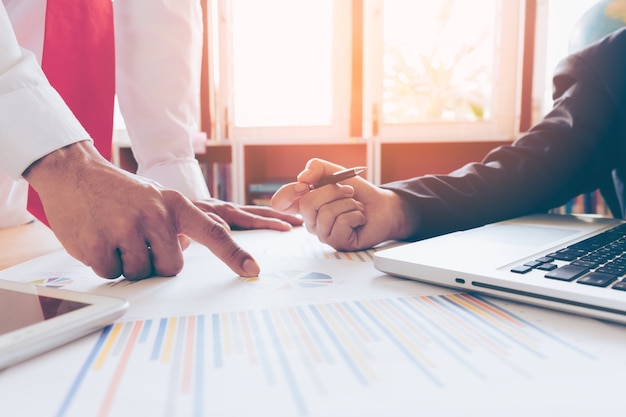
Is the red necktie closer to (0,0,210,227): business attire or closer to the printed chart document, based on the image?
(0,0,210,227): business attire

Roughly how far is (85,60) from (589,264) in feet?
3.06

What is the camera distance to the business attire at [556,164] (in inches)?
26.9

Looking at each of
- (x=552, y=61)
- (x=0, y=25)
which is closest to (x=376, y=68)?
(x=552, y=61)

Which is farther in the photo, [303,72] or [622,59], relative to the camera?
[303,72]

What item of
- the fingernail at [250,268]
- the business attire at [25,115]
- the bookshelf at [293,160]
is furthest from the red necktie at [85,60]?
the bookshelf at [293,160]

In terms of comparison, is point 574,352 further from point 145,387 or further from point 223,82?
point 223,82

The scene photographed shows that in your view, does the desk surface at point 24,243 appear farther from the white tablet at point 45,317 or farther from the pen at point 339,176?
the pen at point 339,176

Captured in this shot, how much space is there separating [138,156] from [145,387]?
85 cm

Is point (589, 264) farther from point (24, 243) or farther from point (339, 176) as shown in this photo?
point (24, 243)

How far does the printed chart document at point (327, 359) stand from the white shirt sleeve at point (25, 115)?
0.18 meters

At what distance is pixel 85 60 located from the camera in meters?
0.91

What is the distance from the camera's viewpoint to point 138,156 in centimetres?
99

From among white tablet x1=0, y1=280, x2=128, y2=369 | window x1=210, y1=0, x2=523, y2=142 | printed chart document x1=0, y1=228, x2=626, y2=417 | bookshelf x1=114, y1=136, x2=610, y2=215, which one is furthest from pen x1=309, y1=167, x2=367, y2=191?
window x1=210, y1=0, x2=523, y2=142

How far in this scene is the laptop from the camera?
1.06 ft
